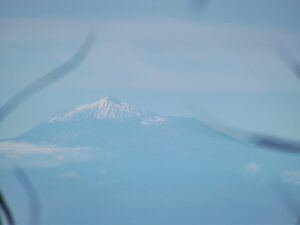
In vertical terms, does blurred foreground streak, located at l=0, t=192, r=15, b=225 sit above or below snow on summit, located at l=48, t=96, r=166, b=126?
below

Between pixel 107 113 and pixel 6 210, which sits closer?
pixel 6 210

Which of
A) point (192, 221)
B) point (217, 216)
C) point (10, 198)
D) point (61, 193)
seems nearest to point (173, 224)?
point (192, 221)

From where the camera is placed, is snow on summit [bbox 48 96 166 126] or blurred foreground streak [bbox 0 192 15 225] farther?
snow on summit [bbox 48 96 166 126]

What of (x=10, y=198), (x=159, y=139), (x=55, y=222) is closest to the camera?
(x=10, y=198)

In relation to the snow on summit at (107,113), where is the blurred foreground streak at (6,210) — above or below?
below

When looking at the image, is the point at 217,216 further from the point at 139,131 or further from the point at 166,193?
the point at 139,131

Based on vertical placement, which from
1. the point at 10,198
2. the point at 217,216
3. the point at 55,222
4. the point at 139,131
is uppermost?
the point at 139,131

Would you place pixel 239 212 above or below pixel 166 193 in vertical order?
below

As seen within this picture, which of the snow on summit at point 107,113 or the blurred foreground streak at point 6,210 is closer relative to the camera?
the blurred foreground streak at point 6,210
